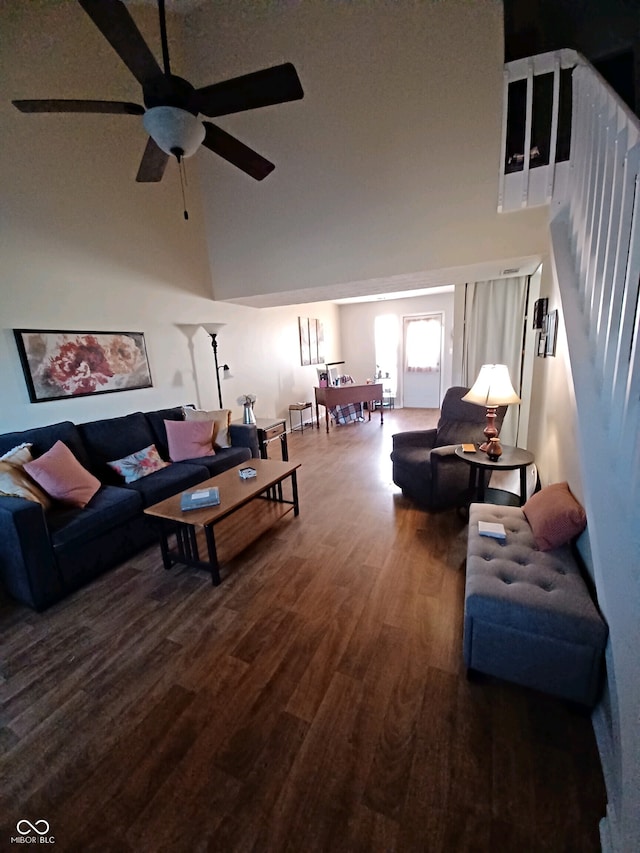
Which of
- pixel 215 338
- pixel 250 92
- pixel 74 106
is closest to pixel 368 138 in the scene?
pixel 250 92

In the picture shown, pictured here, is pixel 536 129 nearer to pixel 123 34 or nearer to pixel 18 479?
pixel 123 34

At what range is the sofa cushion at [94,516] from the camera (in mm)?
2107

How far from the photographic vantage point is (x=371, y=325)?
24.8 ft

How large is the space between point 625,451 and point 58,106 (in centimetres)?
288

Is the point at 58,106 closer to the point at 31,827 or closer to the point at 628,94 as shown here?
the point at 31,827

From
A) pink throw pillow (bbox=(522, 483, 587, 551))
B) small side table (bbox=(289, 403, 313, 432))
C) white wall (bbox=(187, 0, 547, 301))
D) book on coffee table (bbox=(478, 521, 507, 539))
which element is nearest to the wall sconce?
white wall (bbox=(187, 0, 547, 301))

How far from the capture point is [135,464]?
9.77 ft

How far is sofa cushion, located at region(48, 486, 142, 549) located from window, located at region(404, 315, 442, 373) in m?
6.18

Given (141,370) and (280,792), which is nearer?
(280,792)

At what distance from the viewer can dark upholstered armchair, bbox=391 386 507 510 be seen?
2.91 meters

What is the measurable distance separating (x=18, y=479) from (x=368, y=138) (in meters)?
3.94

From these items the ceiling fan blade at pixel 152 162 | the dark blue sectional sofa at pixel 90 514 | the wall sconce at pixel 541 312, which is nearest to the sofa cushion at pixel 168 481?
the dark blue sectional sofa at pixel 90 514

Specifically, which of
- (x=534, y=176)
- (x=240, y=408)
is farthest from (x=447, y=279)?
(x=240, y=408)

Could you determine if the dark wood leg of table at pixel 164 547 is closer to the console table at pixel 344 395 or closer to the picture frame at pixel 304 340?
the console table at pixel 344 395
